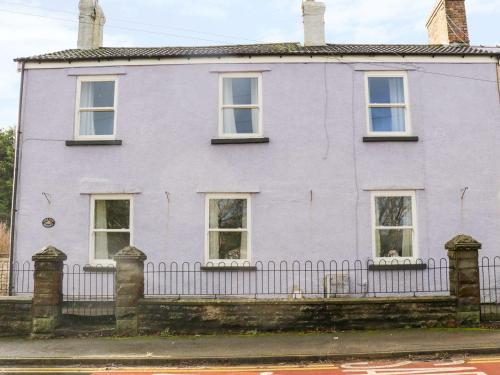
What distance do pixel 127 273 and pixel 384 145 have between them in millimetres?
7241

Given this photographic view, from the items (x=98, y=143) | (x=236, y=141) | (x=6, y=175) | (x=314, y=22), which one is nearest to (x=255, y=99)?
(x=236, y=141)

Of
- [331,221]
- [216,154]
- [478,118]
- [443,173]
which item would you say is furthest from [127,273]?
[478,118]

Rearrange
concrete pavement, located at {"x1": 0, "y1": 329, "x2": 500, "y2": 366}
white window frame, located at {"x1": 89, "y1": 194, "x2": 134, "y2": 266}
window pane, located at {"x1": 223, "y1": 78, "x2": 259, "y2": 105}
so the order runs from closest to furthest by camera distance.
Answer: concrete pavement, located at {"x1": 0, "y1": 329, "x2": 500, "y2": 366} → white window frame, located at {"x1": 89, "y1": 194, "x2": 134, "y2": 266} → window pane, located at {"x1": 223, "y1": 78, "x2": 259, "y2": 105}

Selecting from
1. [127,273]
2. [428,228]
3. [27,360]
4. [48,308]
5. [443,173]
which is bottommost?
[27,360]

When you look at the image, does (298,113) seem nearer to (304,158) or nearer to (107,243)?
(304,158)

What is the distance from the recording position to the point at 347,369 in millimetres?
7043

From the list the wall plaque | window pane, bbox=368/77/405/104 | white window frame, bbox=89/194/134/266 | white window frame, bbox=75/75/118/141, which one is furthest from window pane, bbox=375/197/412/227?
the wall plaque

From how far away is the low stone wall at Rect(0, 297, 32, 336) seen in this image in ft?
31.0

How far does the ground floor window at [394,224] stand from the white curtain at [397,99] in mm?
1839

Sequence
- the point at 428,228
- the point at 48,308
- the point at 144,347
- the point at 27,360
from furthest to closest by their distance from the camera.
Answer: the point at 428,228
the point at 48,308
the point at 144,347
the point at 27,360

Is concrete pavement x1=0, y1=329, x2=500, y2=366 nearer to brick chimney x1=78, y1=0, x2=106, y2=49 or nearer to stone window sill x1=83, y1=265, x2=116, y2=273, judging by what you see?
stone window sill x1=83, y1=265, x2=116, y2=273

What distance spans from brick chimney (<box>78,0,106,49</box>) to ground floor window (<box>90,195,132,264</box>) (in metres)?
5.74

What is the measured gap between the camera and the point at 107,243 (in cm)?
1260

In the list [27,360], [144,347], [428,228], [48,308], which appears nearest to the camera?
[27,360]
